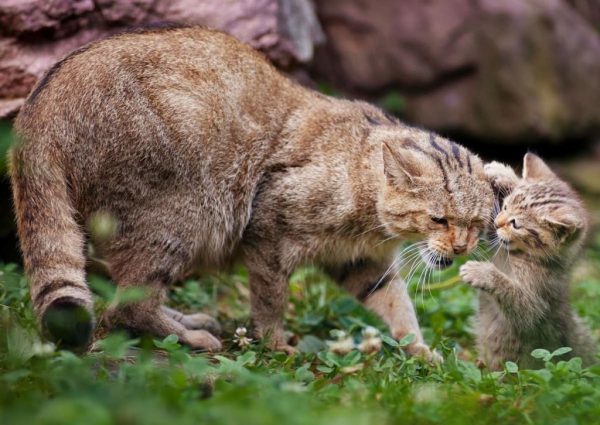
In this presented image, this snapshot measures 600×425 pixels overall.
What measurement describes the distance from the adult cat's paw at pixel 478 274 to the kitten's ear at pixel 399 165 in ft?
2.20

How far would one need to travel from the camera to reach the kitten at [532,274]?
521cm

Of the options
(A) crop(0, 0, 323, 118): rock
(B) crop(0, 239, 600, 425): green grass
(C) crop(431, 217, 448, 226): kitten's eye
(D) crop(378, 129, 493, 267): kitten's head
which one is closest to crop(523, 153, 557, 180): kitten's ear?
(D) crop(378, 129, 493, 267): kitten's head

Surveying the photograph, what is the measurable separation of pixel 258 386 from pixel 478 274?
2.10 meters

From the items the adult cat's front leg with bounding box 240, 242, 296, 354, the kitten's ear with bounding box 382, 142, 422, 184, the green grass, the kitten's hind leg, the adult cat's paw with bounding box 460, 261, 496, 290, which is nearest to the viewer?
the green grass

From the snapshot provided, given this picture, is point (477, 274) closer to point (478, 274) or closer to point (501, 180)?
point (478, 274)

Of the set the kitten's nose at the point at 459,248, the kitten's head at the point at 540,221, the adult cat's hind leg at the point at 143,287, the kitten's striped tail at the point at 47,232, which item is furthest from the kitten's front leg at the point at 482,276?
the kitten's striped tail at the point at 47,232

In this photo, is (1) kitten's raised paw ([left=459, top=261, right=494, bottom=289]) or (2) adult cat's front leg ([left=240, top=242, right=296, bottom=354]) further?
(2) adult cat's front leg ([left=240, top=242, right=296, bottom=354])

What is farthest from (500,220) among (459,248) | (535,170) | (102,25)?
(102,25)

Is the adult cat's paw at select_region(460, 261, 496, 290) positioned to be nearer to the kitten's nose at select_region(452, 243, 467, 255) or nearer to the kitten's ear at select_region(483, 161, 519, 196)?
the kitten's nose at select_region(452, 243, 467, 255)

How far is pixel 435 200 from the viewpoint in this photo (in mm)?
5223

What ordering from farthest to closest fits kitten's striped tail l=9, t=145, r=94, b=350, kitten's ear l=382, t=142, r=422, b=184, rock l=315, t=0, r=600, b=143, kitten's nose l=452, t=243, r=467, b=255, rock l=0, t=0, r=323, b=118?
1. rock l=315, t=0, r=600, b=143
2. rock l=0, t=0, r=323, b=118
3. kitten's ear l=382, t=142, r=422, b=184
4. kitten's nose l=452, t=243, r=467, b=255
5. kitten's striped tail l=9, t=145, r=94, b=350

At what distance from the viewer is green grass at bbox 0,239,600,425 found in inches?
113

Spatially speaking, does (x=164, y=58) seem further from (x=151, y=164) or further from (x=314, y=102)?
(x=314, y=102)

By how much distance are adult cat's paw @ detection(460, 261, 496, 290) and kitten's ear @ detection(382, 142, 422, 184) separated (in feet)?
2.20
